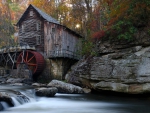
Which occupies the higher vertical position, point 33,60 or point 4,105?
point 33,60

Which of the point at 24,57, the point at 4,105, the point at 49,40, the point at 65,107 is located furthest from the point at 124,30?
the point at 24,57

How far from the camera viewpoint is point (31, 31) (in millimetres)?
22328

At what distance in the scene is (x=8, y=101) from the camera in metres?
7.75

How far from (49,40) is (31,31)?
10.5ft

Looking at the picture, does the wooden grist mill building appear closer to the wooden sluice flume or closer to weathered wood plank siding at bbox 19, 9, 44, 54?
weathered wood plank siding at bbox 19, 9, 44, 54

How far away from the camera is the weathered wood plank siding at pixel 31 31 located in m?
21.4

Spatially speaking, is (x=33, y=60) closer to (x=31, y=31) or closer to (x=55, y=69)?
(x=55, y=69)

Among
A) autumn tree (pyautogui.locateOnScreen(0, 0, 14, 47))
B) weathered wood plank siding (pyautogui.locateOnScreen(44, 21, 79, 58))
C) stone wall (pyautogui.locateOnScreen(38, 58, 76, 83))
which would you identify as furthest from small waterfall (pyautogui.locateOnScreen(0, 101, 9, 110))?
autumn tree (pyautogui.locateOnScreen(0, 0, 14, 47))

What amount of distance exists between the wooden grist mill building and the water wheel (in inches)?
10.0

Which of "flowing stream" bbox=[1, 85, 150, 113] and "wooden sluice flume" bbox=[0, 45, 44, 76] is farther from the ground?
"wooden sluice flume" bbox=[0, 45, 44, 76]

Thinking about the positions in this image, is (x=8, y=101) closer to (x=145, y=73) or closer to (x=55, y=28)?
(x=145, y=73)

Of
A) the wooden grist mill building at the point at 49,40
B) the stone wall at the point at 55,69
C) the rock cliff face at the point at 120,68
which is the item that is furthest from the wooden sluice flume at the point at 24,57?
the rock cliff face at the point at 120,68

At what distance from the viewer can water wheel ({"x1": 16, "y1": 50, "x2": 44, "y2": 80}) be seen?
756 inches

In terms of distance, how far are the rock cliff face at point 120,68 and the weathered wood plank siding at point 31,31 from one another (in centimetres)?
1068
